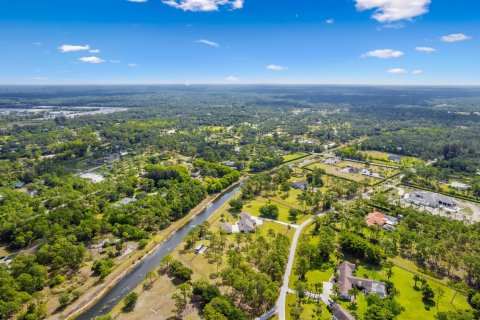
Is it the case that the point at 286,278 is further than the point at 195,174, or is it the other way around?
the point at 195,174

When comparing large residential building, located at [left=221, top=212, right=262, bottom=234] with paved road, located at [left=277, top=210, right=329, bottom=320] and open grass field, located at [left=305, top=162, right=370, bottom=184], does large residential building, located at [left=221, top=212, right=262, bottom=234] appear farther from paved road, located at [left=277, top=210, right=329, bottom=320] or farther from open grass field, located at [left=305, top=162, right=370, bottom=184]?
open grass field, located at [left=305, top=162, right=370, bottom=184]

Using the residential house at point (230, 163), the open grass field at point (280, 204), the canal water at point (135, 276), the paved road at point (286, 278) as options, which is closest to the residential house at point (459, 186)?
the open grass field at point (280, 204)

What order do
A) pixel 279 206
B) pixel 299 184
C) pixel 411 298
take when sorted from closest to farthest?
pixel 411 298, pixel 279 206, pixel 299 184

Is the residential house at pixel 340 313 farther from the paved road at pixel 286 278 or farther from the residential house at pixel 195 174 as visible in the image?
the residential house at pixel 195 174

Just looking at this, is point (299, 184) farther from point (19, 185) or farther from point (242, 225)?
point (19, 185)

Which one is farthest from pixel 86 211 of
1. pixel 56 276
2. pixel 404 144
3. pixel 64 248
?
pixel 404 144

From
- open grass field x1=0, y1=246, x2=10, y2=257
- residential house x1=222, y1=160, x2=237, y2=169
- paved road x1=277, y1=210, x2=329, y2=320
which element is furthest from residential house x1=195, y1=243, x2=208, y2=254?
residential house x1=222, y1=160, x2=237, y2=169

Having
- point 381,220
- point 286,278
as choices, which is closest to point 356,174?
point 381,220
